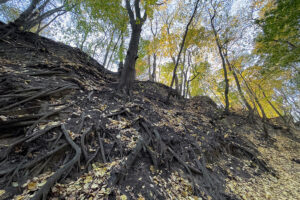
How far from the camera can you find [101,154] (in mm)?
2514

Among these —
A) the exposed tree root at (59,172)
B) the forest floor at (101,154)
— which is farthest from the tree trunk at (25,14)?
the exposed tree root at (59,172)

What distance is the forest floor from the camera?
1.87 meters

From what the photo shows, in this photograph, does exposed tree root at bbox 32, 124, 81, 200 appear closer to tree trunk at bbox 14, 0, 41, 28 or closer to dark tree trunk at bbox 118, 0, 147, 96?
dark tree trunk at bbox 118, 0, 147, 96

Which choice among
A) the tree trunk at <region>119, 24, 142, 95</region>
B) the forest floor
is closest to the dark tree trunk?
the tree trunk at <region>119, 24, 142, 95</region>

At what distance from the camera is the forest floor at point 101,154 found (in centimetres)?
187

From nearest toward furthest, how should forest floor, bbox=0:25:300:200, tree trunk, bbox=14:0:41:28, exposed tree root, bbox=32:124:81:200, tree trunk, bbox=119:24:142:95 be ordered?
exposed tree root, bbox=32:124:81:200 → forest floor, bbox=0:25:300:200 → tree trunk, bbox=119:24:142:95 → tree trunk, bbox=14:0:41:28

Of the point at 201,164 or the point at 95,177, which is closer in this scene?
the point at 95,177

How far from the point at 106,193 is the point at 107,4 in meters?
8.21

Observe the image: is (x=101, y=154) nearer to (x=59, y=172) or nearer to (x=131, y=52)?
(x=59, y=172)

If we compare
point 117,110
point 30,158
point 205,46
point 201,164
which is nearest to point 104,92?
point 117,110

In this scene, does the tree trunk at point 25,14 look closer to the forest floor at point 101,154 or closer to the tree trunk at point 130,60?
the forest floor at point 101,154

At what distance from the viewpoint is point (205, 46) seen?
1134 cm

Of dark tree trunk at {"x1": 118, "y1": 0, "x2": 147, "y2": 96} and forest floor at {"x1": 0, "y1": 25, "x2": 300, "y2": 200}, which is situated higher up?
dark tree trunk at {"x1": 118, "y1": 0, "x2": 147, "y2": 96}

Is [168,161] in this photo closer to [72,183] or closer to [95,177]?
[95,177]
